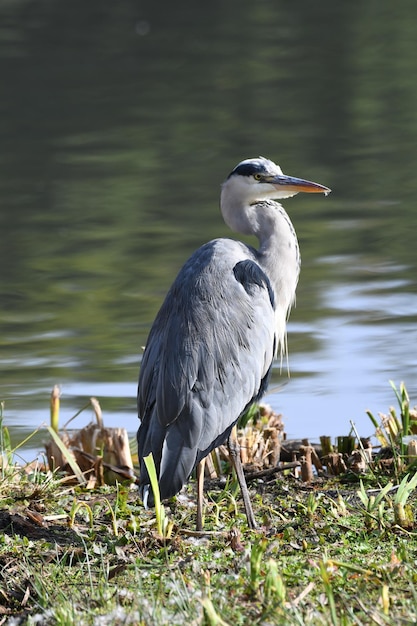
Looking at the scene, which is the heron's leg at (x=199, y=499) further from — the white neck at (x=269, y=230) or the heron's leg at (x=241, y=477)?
the white neck at (x=269, y=230)

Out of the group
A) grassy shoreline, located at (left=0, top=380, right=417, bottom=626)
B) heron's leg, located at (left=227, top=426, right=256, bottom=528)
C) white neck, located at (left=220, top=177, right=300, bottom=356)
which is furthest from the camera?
white neck, located at (left=220, top=177, right=300, bottom=356)

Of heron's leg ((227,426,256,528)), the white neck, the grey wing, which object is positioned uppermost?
the white neck

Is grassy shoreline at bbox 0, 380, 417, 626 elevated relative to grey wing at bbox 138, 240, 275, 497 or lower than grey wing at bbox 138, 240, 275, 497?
lower

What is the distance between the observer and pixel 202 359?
4.70 m

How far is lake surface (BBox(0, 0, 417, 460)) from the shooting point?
7.20 metres

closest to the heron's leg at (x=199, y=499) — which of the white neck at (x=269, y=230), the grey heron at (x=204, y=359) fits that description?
the grey heron at (x=204, y=359)

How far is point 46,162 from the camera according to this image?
13969 millimetres

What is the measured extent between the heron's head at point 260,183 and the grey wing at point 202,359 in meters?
0.43

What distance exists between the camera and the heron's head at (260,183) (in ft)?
17.5

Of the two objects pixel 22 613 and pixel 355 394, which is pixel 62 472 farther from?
pixel 355 394

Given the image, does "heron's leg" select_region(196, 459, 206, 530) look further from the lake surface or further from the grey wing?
the lake surface

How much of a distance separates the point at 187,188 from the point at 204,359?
7.52 metres

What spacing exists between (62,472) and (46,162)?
365 inches

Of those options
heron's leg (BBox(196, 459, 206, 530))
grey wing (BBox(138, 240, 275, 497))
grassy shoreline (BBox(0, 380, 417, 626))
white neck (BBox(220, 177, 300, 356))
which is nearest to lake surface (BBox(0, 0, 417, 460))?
white neck (BBox(220, 177, 300, 356))
